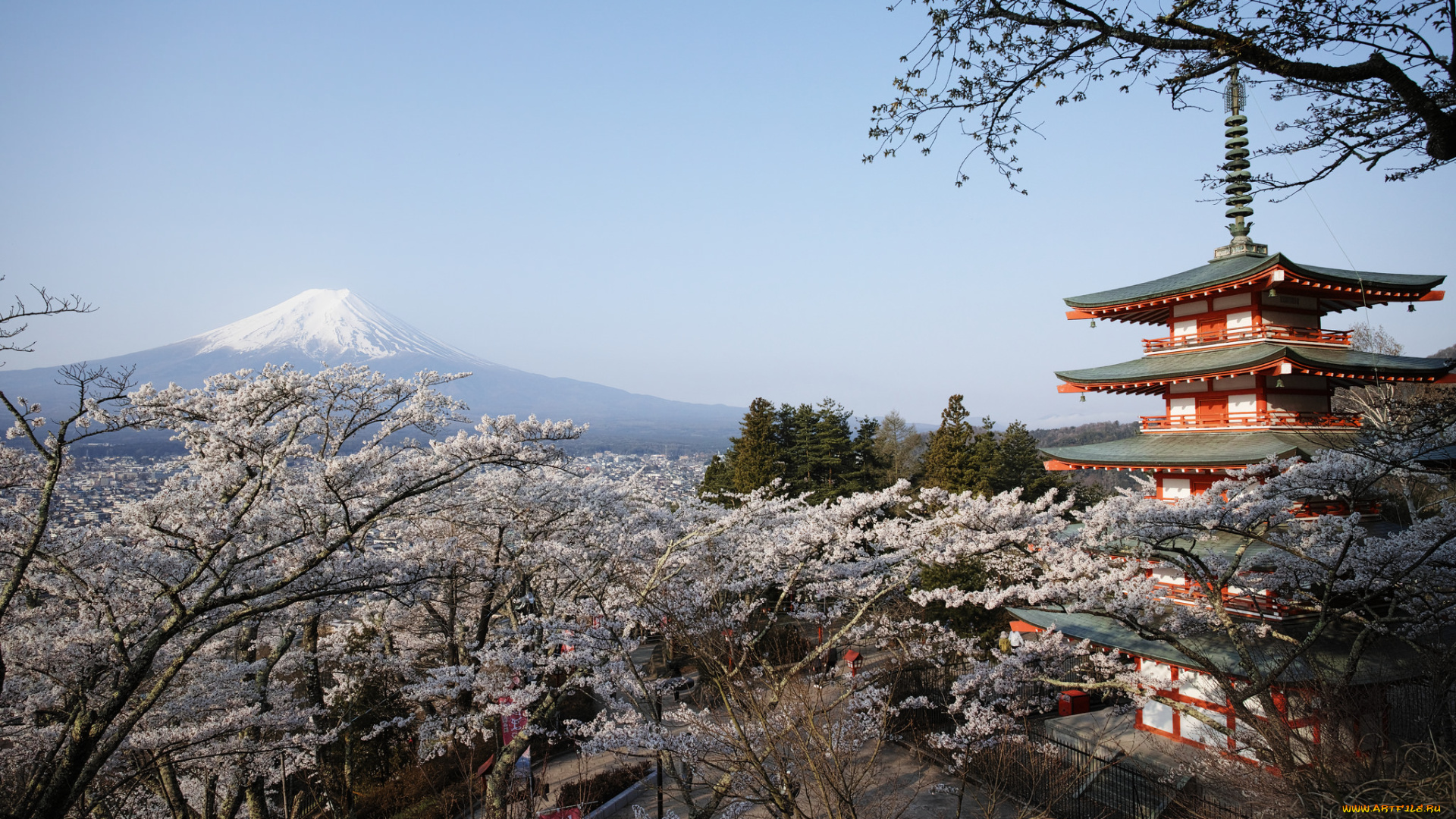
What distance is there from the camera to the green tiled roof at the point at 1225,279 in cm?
969

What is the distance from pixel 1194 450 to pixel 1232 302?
264cm

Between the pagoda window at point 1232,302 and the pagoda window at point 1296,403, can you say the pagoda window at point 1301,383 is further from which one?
the pagoda window at point 1232,302

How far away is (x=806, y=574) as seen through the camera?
10234 millimetres

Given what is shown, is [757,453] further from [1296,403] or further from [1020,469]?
[1296,403]

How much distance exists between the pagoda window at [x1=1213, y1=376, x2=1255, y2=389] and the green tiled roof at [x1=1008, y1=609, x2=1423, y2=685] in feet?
11.8

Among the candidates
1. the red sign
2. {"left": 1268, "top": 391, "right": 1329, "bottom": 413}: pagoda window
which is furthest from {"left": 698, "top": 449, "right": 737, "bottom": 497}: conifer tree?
{"left": 1268, "top": 391, "right": 1329, "bottom": 413}: pagoda window

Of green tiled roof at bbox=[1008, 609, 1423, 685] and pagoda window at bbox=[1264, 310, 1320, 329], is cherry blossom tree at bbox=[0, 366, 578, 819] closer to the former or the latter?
green tiled roof at bbox=[1008, 609, 1423, 685]

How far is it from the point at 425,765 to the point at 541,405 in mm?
142198

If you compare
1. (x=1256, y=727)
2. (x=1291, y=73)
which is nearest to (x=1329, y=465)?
(x=1256, y=727)

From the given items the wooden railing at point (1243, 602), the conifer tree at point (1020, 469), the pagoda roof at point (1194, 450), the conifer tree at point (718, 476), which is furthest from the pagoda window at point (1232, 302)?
the conifer tree at point (718, 476)

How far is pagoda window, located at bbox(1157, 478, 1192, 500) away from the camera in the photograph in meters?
10.9

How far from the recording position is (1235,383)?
35.0ft

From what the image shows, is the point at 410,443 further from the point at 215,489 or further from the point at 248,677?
the point at 248,677

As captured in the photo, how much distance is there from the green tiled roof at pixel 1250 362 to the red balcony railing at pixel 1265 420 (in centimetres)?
93
